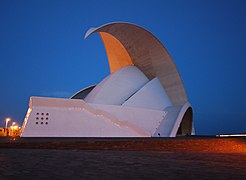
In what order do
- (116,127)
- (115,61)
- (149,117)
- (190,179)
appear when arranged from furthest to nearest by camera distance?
(115,61) < (149,117) < (116,127) < (190,179)

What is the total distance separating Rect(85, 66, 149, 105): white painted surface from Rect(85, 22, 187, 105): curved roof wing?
129cm

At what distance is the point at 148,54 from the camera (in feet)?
77.8

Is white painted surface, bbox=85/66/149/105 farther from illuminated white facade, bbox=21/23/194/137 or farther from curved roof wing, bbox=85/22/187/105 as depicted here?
curved roof wing, bbox=85/22/187/105

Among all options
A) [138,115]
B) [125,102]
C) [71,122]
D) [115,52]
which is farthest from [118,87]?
[71,122]

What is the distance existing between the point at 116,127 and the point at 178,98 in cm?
909

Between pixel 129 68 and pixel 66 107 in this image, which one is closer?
pixel 66 107

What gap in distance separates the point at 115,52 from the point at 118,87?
522 cm

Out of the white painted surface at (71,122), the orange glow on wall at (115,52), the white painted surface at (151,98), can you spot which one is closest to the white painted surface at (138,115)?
the white painted surface at (71,122)

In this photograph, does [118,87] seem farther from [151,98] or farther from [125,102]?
[151,98]

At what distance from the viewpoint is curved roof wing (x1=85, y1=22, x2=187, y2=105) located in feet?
74.3

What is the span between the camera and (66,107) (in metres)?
16.7

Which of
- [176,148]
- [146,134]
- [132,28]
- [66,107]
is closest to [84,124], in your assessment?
[66,107]

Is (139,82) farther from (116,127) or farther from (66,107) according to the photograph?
(66,107)

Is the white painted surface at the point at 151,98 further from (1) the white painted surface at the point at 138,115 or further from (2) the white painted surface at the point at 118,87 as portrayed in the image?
(1) the white painted surface at the point at 138,115
